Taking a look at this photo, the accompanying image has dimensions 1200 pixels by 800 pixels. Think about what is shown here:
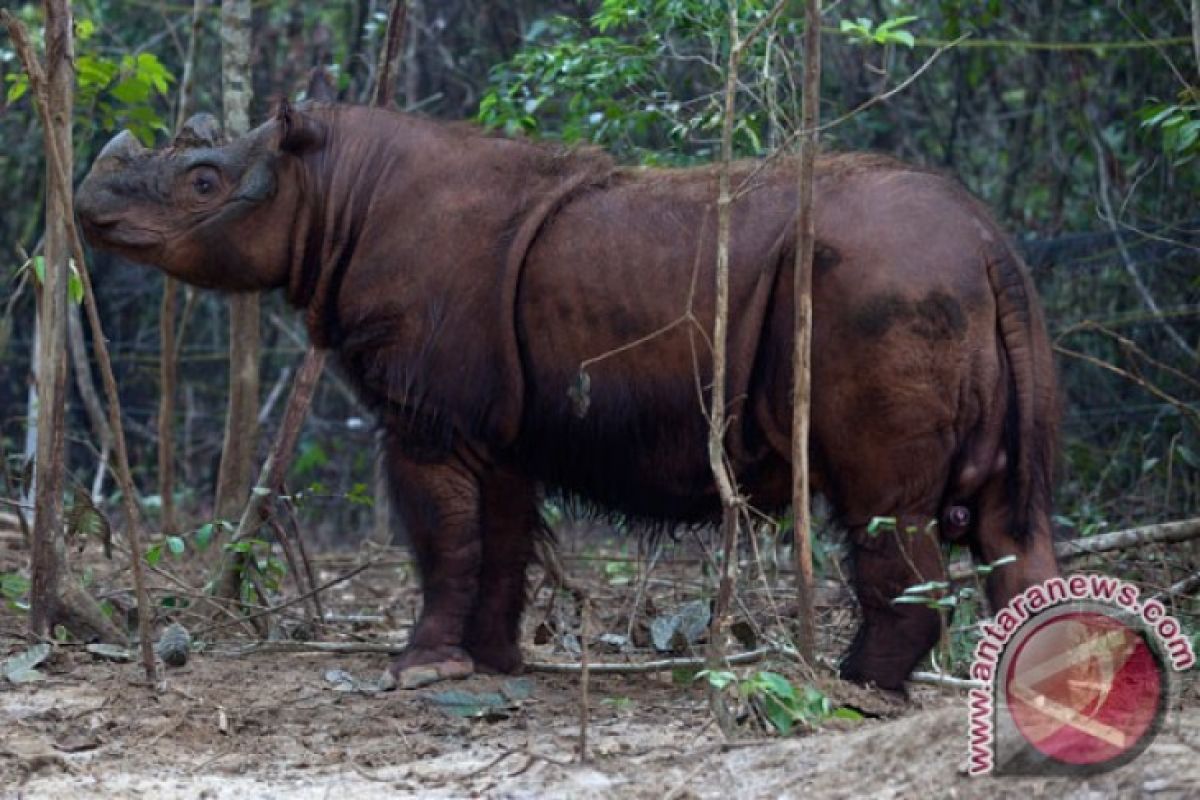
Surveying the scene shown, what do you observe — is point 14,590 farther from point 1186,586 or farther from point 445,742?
point 1186,586

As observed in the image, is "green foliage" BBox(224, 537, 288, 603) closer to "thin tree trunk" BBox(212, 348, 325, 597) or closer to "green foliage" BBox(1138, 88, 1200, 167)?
"thin tree trunk" BBox(212, 348, 325, 597)

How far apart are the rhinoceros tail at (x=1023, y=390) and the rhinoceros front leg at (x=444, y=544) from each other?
1.74 meters

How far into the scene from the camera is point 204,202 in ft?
20.8

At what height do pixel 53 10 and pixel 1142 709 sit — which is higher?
pixel 53 10

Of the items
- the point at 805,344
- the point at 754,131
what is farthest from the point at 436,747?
the point at 754,131

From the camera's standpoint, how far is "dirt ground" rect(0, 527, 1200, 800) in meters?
4.12

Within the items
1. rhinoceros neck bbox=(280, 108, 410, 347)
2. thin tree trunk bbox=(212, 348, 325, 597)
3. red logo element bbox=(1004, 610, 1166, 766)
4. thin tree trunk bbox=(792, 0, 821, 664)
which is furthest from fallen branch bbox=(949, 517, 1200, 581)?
thin tree trunk bbox=(212, 348, 325, 597)

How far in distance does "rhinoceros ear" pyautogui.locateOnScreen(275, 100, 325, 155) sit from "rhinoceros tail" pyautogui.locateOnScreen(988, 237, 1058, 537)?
232 centimetres

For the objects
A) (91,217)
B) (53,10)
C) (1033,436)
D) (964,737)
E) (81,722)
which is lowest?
(81,722)

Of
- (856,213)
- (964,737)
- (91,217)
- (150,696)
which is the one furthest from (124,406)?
(964,737)

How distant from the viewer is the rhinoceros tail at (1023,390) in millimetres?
5508

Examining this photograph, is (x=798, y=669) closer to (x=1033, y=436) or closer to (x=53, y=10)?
(x=1033, y=436)

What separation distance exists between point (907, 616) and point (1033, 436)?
646mm

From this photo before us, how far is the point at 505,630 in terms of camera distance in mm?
6312
